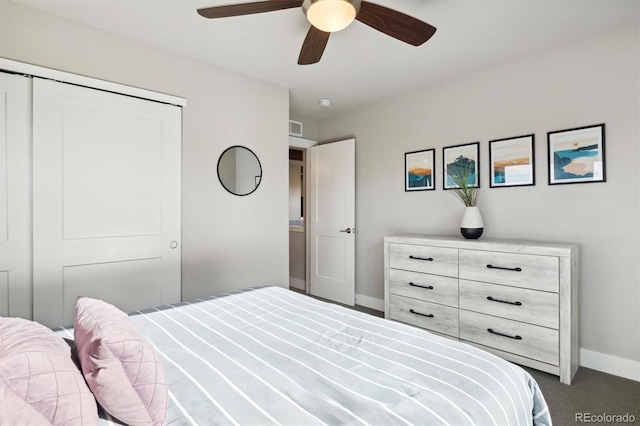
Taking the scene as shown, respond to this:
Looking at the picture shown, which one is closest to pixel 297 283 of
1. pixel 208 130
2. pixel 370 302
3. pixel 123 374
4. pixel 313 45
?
pixel 370 302

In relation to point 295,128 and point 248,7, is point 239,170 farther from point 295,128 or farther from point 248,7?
point 248,7

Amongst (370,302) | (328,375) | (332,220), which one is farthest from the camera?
(332,220)

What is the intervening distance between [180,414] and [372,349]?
0.75 m

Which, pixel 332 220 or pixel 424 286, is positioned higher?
pixel 332 220

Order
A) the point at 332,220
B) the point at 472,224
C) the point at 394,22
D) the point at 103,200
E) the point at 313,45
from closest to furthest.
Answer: the point at 394,22, the point at 313,45, the point at 103,200, the point at 472,224, the point at 332,220

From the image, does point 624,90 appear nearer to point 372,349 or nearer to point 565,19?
point 565,19

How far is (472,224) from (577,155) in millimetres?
939

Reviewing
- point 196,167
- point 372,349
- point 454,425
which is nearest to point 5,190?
point 196,167

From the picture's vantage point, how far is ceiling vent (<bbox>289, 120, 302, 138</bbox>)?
451 cm

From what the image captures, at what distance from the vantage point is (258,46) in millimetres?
2766

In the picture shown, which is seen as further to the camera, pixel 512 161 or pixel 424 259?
pixel 424 259

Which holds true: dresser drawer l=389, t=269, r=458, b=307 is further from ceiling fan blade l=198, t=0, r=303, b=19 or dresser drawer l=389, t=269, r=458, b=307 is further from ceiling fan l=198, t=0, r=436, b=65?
ceiling fan blade l=198, t=0, r=303, b=19

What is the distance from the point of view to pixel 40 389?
767mm

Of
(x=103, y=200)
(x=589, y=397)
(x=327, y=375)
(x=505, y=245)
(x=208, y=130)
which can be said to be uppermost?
(x=208, y=130)
